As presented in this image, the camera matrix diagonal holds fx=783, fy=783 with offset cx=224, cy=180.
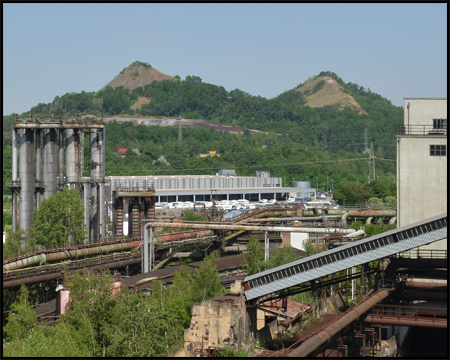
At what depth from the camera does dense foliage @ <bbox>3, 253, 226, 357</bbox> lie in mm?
27188

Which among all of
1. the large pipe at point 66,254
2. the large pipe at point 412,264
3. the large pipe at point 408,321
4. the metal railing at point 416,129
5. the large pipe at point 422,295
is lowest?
the large pipe at point 408,321

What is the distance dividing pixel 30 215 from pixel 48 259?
12.5 m

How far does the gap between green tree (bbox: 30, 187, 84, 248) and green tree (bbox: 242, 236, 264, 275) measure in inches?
484

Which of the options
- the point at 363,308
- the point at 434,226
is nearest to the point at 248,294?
the point at 363,308

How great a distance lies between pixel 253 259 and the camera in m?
46.0

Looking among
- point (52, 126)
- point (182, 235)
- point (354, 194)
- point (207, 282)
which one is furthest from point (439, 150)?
point (354, 194)

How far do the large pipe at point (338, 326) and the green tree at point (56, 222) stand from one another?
25929 mm

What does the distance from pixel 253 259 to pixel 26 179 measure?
2058 cm

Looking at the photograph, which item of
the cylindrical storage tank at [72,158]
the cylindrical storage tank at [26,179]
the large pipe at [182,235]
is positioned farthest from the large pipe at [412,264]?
the cylindrical storage tank at [72,158]

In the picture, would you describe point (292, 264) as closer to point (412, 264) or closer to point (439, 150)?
point (412, 264)

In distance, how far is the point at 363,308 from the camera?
29.8 meters

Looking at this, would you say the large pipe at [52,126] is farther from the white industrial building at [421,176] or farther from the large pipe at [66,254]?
the white industrial building at [421,176]

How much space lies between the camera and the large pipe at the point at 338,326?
2562 cm

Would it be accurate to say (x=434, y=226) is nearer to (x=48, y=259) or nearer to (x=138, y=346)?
(x=138, y=346)
